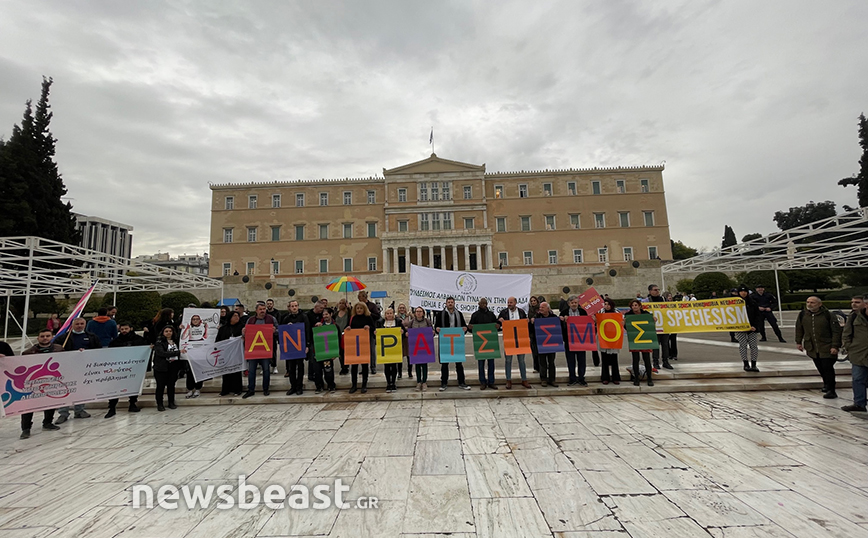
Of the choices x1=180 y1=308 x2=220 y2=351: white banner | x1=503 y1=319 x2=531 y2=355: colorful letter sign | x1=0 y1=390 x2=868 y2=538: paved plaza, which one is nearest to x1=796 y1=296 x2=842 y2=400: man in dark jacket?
x1=0 y1=390 x2=868 y2=538: paved plaza

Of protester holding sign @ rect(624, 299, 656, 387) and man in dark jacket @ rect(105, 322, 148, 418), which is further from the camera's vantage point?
protester holding sign @ rect(624, 299, 656, 387)

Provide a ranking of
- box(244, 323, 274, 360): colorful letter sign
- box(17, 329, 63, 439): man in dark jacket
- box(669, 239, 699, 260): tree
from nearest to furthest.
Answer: box(17, 329, 63, 439): man in dark jacket
box(244, 323, 274, 360): colorful letter sign
box(669, 239, 699, 260): tree

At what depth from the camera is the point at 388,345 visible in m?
6.87

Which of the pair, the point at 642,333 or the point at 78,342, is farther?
the point at 642,333

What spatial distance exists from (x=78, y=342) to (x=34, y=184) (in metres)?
28.8

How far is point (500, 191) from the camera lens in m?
46.9

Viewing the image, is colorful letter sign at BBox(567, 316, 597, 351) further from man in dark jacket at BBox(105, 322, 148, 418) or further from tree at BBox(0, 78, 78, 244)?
tree at BBox(0, 78, 78, 244)

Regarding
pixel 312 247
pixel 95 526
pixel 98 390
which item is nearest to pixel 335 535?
pixel 95 526

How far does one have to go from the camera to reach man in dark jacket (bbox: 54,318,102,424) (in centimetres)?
596

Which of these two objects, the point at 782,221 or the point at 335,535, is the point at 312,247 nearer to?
the point at 335,535

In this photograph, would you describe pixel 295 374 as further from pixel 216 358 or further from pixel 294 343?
pixel 216 358

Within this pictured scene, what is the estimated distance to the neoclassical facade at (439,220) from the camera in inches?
1762

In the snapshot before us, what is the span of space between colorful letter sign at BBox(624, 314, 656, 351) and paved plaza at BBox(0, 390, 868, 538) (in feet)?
3.17

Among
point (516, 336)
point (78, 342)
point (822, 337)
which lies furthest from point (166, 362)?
point (822, 337)
